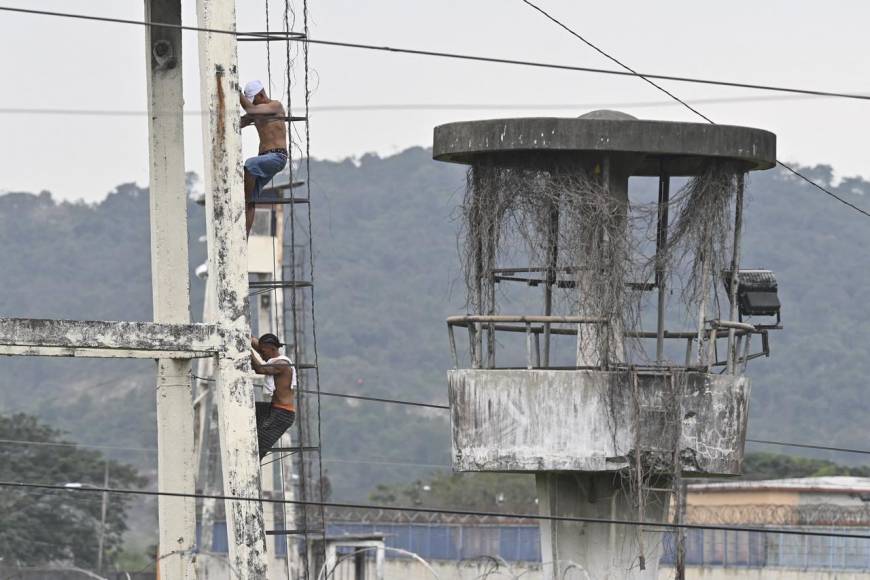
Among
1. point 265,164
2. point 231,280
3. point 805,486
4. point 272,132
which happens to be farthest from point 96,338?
point 805,486

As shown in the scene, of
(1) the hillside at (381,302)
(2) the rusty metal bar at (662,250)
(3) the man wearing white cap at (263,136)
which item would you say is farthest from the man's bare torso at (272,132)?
(1) the hillside at (381,302)

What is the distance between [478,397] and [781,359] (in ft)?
377

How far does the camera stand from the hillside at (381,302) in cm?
13412

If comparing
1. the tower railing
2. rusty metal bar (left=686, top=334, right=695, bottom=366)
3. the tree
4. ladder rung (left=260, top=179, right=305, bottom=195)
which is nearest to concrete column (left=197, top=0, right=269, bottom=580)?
ladder rung (left=260, top=179, right=305, bottom=195)

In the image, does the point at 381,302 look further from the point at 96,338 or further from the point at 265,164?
the point at 96,338

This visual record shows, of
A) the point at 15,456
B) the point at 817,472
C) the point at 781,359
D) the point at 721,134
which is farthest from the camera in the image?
the point at 781,359

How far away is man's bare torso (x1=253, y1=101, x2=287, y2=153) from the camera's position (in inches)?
845

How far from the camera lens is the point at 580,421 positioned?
961 inches

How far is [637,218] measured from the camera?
25078 mm

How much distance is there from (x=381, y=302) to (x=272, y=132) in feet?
461

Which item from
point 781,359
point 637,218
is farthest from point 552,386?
point 781,359

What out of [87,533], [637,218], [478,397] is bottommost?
[87,533]

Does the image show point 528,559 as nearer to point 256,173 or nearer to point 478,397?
point 478,397

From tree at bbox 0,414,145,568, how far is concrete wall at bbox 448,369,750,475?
52.7 m
